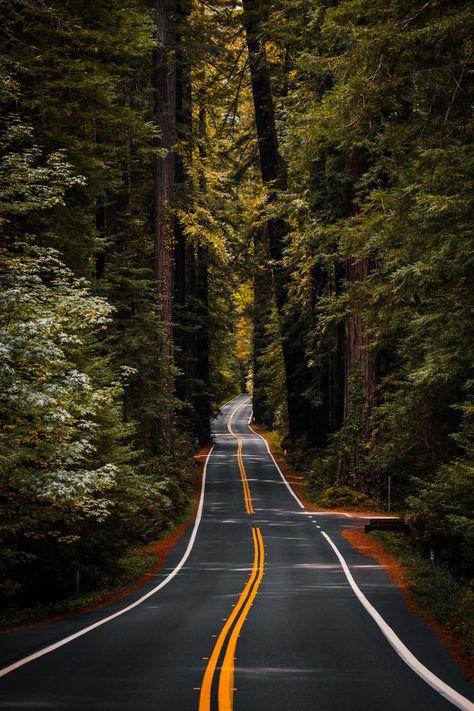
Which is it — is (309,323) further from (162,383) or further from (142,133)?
(142,133)

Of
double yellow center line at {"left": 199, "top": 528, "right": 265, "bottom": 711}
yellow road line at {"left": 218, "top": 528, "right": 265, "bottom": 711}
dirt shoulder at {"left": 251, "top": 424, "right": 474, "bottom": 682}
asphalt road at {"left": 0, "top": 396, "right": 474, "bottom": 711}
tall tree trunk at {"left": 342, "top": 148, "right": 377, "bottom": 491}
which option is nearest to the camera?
yellow road line at {"left": 218, "top": 528, "right": 265, "bottom": 711}

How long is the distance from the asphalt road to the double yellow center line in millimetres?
20

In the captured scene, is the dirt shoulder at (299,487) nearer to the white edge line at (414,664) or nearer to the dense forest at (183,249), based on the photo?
the dense forest at (183,249)

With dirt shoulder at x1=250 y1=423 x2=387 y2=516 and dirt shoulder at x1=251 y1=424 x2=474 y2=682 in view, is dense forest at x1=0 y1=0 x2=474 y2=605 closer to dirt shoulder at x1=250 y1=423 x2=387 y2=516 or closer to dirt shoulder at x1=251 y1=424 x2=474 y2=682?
dirt shoulder at x1=250 y1=423 x2=387 y2=516

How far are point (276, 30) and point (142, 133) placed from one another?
9.64 metres

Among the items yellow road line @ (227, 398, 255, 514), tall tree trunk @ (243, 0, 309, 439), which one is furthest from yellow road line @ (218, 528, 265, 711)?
tall tree trunk @ (243, 0, 309, 439)

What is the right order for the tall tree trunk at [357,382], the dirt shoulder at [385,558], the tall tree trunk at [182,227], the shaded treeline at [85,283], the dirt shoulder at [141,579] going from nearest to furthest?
the dirt shoulder at [385,558], the shaded treeline at [85,283], the dirt shoulder at [141,579], the tall tree trunk at [357,382], the tall tree trunk at [182,227]

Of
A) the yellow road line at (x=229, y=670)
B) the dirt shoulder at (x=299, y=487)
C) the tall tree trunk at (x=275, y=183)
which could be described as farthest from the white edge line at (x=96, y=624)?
the tall tree trunk at (x=275, y=183)

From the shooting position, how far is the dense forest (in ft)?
44.5

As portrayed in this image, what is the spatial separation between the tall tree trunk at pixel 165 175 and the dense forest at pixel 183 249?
0.10 meters

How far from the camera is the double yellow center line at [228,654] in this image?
25.8 feet

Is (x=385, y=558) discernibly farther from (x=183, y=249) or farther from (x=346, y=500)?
(x=183, y=249)

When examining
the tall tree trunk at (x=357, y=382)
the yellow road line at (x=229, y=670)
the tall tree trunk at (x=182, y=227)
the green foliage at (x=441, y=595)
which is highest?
the tall tree trunk at (x=182, y=227)

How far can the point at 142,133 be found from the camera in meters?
22.1
